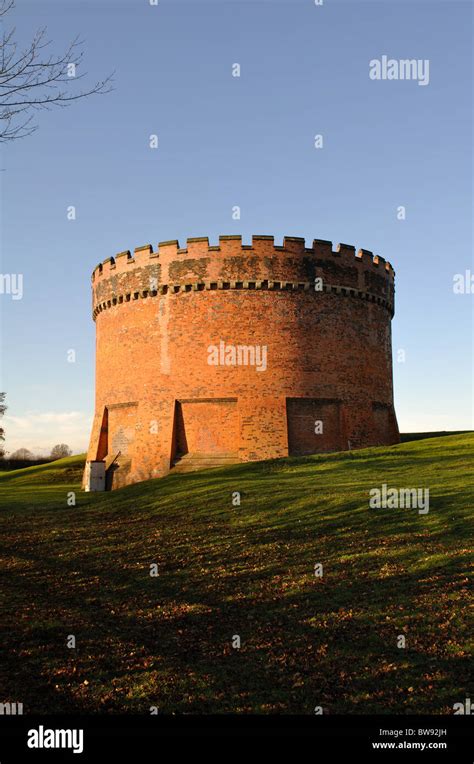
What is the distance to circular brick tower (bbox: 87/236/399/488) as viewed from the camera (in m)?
29.1

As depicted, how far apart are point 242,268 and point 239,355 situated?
404cm

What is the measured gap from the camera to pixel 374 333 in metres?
33.0

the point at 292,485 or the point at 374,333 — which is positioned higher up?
the point at 374,333

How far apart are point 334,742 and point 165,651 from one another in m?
3.26

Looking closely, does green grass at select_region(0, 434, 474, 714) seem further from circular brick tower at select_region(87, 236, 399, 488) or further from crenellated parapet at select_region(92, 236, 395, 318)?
crenellated parapet at select_region(92, 236, 395, 318)

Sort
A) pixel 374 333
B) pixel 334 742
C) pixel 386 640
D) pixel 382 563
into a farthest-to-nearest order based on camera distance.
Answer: pixel 374 333 → pixel 382 563 → pixel 386 640 → pixel 334 742

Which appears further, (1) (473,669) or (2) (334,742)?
(1) (473,669)

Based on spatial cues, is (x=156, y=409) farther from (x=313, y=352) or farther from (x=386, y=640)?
(x=386, y=640)

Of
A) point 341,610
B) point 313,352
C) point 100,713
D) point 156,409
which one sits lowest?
point 100,713

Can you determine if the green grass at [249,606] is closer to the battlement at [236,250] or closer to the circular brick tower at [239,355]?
the circular brick tower at [239,355]

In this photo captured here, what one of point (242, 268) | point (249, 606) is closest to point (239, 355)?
point (242, 268)

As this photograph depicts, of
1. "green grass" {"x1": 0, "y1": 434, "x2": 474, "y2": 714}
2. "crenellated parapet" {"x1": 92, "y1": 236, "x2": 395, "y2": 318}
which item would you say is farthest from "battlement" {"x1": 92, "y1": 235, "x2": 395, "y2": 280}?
"green grass" {"x1": 0, "y1": 434, "x2": 474, "y2": 714}

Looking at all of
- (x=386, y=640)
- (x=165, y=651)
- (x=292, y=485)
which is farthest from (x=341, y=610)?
(x=292, y=485)

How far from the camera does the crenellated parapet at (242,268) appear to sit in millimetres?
29719
